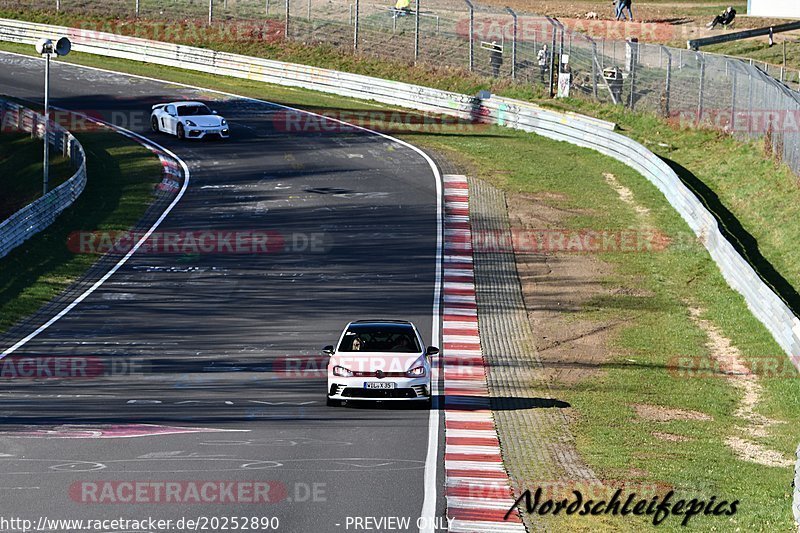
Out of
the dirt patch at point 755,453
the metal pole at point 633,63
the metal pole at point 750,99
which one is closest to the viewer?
the dirt patch at point 755,453

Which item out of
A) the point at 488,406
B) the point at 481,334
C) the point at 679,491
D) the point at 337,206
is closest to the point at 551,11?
the point at 337,206

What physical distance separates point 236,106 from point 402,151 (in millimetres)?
10011

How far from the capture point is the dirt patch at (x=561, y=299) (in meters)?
23.9

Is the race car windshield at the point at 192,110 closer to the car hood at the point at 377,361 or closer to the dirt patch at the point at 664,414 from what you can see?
the car hood at the point at 377,361

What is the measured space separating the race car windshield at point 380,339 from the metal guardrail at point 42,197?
14008mm

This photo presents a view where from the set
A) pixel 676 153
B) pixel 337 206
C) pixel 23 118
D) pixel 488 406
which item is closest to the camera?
pixel 488 406

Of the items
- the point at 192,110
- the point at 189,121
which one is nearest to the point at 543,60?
the point at 192,110

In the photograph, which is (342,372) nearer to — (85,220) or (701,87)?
(85,220)

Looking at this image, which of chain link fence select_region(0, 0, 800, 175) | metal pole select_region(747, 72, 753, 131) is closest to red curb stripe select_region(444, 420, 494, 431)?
chain link fence select_region(0, 0, 800, 175)

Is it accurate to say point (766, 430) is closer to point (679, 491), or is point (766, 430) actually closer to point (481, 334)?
point (679, 491)

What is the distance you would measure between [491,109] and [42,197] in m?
20.5

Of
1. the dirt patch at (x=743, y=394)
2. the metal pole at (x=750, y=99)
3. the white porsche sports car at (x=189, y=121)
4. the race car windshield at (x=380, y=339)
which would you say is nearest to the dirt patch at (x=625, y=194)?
the metal pole at (x=750, y=99)

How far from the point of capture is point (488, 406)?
2016cm

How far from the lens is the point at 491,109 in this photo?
4900 centimetres
